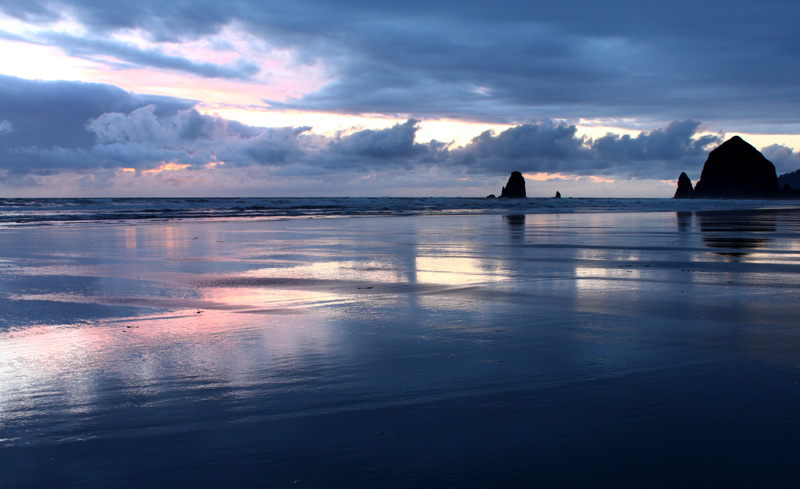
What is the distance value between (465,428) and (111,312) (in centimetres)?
500

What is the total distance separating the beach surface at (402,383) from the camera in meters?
2.99

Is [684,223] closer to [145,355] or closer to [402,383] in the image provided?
[402,383]

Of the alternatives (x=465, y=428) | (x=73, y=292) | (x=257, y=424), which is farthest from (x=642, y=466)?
(x=73, y=292)

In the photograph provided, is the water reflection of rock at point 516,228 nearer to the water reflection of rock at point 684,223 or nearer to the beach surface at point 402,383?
the water reflection of rock at point 684,223

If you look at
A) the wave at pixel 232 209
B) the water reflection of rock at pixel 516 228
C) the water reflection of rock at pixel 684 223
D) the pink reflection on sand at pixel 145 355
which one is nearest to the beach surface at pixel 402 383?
the pink reflection on sand at pixel 145 355

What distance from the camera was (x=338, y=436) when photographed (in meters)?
3.32

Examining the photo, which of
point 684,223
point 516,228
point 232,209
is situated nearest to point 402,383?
point 516,228

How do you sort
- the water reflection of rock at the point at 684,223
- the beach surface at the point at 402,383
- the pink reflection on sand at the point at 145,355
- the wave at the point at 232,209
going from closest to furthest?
the beach surface at the point at 402,383 < the pink reflection on sand at the point at 145,355 < the water reflection of rock at the point at 684,223 < the wave at the point at 232,209

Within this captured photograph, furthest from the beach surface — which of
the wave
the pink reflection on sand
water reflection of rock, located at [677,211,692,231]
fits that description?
the wave

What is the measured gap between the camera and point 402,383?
4.18 m

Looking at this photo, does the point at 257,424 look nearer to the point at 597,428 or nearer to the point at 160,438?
the point at 160,438

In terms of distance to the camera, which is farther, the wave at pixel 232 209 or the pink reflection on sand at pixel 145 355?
the wave at pixel 232 209

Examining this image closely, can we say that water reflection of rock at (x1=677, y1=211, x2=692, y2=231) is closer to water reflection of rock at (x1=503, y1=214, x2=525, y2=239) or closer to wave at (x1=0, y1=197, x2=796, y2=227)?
water reflection of rock at (x1=503, y1=214, x2=525, y2=239)

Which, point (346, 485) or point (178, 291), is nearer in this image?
point (346, 485)
